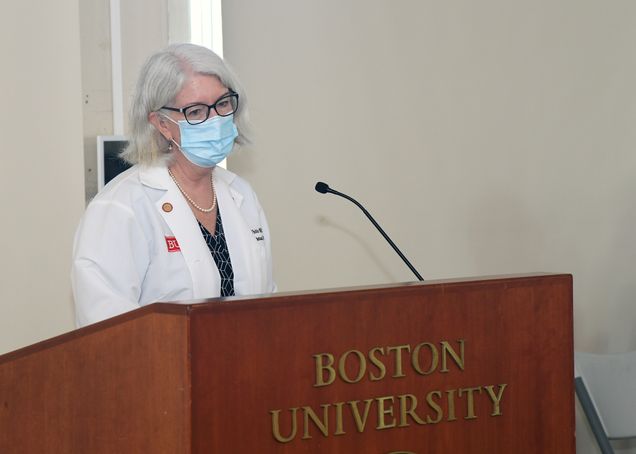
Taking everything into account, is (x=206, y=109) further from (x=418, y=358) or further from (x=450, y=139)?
(x=450, y=139)

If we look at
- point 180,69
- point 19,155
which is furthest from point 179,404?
point 19,155

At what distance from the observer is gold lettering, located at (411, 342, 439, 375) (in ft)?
5.64

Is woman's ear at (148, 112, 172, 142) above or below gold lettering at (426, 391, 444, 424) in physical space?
above

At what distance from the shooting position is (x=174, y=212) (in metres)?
2.49

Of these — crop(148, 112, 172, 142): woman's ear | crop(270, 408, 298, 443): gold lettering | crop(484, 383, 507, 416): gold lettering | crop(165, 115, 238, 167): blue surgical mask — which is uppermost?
crop(148, 112, 172, 142): woman's ear

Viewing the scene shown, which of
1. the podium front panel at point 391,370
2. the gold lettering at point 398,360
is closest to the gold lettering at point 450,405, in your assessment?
the podium front panel at point 391,370

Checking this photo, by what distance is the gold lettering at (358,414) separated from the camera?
167 centimetres

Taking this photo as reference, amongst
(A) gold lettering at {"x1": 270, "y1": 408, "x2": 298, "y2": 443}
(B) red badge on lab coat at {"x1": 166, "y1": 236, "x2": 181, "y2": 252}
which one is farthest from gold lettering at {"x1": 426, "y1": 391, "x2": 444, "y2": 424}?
(B) red badge on lab coat at {"x1": 166, "y1": 236, "x2": 181, "y2": 252}

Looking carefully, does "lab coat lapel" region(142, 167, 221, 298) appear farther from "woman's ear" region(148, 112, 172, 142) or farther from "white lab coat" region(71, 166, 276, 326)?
"woman's ear" region(148, 112, 172, 142)

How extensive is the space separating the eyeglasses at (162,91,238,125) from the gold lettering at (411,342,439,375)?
1.07 meters

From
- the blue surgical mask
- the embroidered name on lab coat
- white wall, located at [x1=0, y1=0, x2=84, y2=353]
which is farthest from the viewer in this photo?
white wall, located at [x1=0, y1=0, x2=84, y2=353]

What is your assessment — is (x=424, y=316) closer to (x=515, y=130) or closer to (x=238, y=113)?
(x=238, y=113)

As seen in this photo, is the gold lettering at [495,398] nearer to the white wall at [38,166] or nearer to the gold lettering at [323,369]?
the gold lettering at [323,369]

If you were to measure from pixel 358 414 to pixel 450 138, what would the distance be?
2743mm
